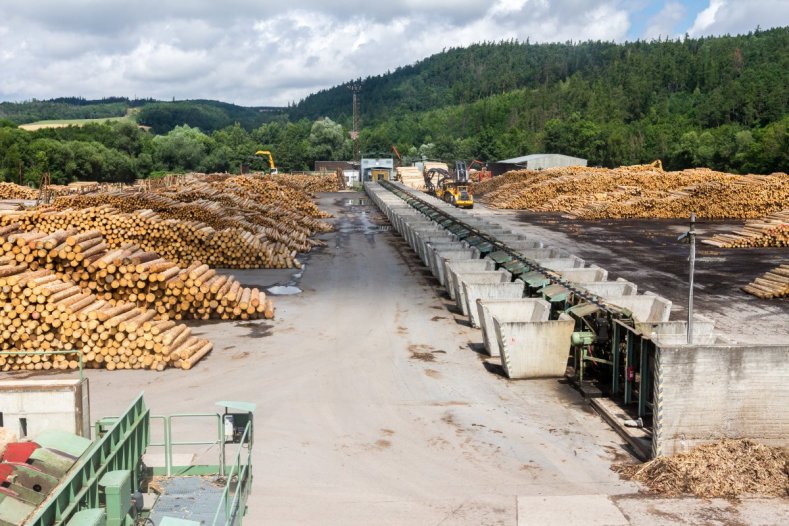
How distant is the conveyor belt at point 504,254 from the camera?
15.8 meters

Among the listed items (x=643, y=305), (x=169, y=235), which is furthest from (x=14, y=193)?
(x=643, y=305)

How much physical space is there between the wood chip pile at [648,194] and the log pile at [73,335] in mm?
38365

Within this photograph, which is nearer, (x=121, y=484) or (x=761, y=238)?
(x=121, y=484)

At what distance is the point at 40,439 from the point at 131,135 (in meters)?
97.4

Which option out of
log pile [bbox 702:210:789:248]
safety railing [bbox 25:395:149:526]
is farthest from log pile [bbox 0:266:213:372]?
log pile [bbox 702:210:789:248]

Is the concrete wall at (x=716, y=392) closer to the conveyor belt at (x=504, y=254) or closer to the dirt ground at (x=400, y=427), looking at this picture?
the dirt ground at (x=400, y=427)

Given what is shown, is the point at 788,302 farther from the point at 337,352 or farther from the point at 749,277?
the point at 337,352

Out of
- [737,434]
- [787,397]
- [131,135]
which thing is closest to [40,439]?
[737,434]

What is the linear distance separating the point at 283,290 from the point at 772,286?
15710 mm

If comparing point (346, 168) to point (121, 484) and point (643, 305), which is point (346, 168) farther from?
point (121, 484)

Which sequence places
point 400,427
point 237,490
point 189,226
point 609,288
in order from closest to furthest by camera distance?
1. point 237,490
2. point 400,427
3. point 609,288
4. point 189,226

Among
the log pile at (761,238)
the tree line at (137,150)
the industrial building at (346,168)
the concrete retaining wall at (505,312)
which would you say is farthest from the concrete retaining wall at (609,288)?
the industrial building at (346,168)

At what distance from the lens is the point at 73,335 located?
16.1m

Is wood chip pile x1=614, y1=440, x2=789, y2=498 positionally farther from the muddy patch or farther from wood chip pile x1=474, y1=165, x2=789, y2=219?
wood chip pile x1=474, y1=165, x2=789, y2=219
